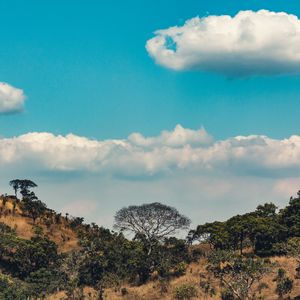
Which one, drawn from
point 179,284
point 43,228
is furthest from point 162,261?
point 43,228

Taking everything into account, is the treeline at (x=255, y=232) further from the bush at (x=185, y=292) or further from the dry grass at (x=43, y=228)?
the dry grass at (x=43, y=228)

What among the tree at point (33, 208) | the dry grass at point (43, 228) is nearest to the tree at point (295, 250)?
the dry grass at point (43, 228)

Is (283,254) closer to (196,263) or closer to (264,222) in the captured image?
(264,222)

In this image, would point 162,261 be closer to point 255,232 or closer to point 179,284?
point 179,284

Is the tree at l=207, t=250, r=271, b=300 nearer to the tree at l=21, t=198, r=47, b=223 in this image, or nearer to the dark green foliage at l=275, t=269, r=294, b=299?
the dark green foliage at l=275, t=269, r=294, b=299

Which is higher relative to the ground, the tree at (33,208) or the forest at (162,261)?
the tree at (33,208)

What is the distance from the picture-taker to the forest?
65.8 meters

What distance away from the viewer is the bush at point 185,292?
66438mm

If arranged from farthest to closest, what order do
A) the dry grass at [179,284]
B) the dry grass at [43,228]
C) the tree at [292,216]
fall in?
the dry grass at [43,228] → the tree at [292,216] → the dry grass at [179,284]

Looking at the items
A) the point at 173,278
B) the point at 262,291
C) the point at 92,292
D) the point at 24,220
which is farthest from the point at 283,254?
the point at 24,220

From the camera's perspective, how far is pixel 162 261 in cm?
7744

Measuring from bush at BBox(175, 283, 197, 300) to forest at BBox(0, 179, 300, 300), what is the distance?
14cm

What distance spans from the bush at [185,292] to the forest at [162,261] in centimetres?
14

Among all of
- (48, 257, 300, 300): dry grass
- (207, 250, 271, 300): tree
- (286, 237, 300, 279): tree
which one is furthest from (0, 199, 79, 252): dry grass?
(286, 237, 300, 279): tree
